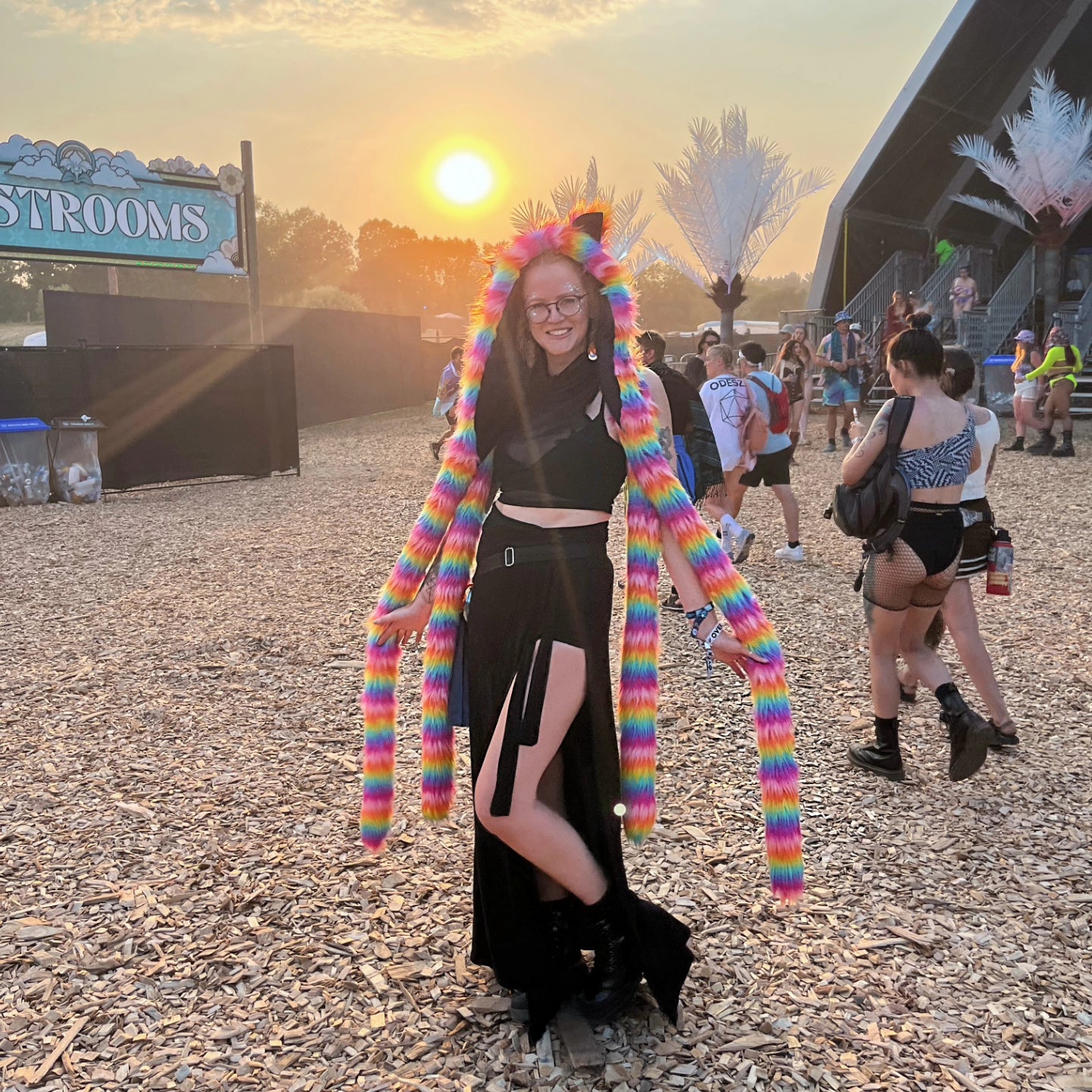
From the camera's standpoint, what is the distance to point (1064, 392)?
13.8 m

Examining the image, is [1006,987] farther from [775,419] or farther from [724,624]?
[775,419]

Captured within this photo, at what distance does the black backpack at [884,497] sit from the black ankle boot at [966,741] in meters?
0.69

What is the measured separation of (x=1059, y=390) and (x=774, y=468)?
827cm

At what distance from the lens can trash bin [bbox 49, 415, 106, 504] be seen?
38.9 feet

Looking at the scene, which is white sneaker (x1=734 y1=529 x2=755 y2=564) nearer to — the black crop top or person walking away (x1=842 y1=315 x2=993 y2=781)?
person walking away (x1=842 y1=315 x2=993 y2=781)

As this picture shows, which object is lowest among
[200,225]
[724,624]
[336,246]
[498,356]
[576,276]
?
[724,624]

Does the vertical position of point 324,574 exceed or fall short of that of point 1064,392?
it falls short

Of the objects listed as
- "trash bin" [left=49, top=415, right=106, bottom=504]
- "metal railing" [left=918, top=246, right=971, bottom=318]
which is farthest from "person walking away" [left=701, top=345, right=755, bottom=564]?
"metal railing" [left=918, top=246, right=971, bottom=318]

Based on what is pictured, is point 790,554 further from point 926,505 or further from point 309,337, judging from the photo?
point 309,337

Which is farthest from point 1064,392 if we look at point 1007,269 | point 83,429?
point 1007,269

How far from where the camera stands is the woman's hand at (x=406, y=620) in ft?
8.29

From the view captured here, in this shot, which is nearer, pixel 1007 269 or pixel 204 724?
pixel 204 724

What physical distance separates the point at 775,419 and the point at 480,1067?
5966 mm

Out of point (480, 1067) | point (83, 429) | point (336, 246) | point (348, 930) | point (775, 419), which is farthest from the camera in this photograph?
point (336, 246)
